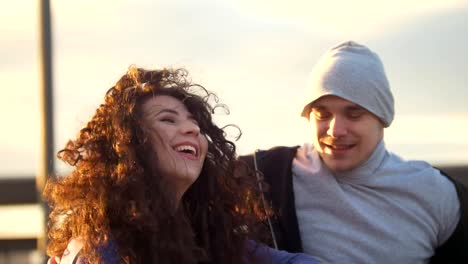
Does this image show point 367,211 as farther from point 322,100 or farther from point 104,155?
point 104,155

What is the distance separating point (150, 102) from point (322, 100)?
2.26 ft

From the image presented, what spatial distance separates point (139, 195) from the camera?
3.82 metres

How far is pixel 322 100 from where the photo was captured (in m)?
4.37

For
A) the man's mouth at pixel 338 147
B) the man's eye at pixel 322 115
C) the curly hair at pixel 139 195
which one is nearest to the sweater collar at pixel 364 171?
the man's mouth at pixel 338 147

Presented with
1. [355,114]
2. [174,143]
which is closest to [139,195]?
[174,143]

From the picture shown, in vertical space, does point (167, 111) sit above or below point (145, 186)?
above

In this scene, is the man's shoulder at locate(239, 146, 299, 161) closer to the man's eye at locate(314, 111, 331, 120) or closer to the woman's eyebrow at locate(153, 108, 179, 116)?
the man's eye at locate(314, 111, 331, 120)

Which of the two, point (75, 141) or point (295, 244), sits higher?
point (75, 141)

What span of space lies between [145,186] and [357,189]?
96cm

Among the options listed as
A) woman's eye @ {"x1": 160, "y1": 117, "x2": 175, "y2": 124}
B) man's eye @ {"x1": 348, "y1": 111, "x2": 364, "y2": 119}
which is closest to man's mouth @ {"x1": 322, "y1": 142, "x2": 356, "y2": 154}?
man's eye @ {"x1": 348, "y1": 111, "x2": 364, "y2": 119}

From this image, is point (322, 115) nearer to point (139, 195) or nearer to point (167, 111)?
point (167, 111)

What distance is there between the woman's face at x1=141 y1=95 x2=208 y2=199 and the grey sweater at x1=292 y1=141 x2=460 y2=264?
658mm

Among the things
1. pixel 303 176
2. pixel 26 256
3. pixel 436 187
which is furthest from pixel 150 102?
pixel 26 256

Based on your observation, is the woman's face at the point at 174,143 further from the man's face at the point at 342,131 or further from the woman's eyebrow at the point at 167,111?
the man's face at the point at 342,131
